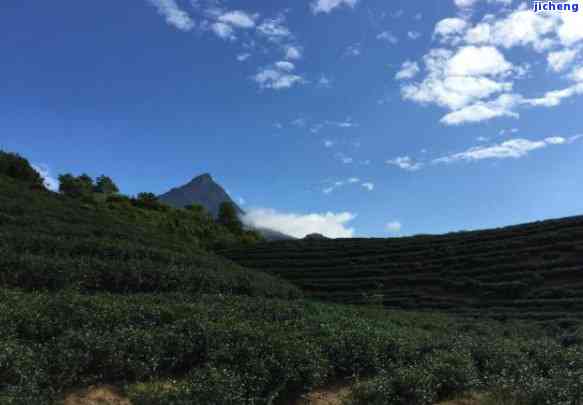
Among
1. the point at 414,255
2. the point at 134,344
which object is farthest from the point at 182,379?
the point at 414,255

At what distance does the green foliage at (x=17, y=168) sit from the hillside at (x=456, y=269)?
19.2m

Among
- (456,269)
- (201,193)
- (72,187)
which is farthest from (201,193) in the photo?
(456,269)

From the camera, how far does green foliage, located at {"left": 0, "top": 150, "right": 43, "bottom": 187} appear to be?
4275 cm

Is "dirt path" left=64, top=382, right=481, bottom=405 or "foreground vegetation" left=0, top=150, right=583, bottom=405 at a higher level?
"foreground vegetation" left=0, top=150, right=583, bottom=405

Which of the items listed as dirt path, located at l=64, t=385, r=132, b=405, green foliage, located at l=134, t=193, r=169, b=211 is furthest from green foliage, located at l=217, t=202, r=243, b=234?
dirt path, located at l=64, t=385, r=132, b=405

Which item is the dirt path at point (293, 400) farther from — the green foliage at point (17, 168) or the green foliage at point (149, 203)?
the green foliage at point (149, 203)

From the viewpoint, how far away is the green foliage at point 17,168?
42750mm

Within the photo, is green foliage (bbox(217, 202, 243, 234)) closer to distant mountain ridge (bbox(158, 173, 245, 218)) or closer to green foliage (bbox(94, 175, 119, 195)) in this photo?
green foliage (bbox(94, 175, 119, 195))

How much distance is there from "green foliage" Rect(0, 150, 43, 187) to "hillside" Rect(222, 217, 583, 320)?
1921 cm

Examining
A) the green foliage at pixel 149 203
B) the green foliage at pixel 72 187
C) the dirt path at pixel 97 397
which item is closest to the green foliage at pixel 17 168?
the green foliage at pixel 72 187

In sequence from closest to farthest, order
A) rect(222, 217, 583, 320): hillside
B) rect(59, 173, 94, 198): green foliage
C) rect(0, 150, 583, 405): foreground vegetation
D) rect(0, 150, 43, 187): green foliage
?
rect(0, 150, 583, 405): foreground vegetation → rect(222, 217, 583, 320): hillside → rect(0, 150, 43, 187): green foliage → rect(59, 173, 94, 198): green foliage

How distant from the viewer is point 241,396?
5.18 metres

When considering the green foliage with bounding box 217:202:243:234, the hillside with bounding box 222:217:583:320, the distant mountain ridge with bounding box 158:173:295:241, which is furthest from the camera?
the distant mountain ridge with bounding box 158:173:295:241

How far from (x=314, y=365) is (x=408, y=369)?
4.67 ft
